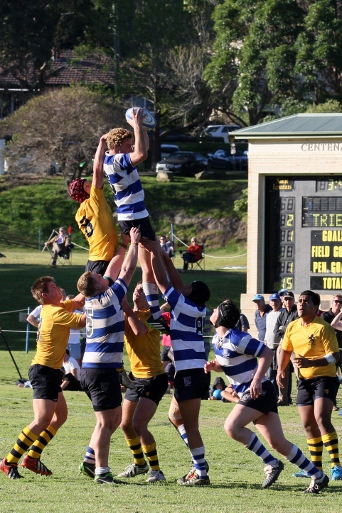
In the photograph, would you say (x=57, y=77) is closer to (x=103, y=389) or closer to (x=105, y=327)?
(x=105, y=327)

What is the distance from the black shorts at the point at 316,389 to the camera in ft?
34.0

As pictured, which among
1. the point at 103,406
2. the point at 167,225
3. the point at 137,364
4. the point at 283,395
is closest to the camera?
the point at 103,406

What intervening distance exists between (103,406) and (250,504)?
1.67 m

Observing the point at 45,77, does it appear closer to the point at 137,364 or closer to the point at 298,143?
the point at 298,143

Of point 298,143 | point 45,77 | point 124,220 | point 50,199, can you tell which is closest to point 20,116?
point 50,199

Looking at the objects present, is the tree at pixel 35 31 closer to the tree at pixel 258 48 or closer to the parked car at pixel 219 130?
the parked car at pixel 219 130

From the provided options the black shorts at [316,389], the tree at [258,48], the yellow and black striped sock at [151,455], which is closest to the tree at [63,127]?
the tree at [258,48]

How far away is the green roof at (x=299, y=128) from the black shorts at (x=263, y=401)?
41.2 feet

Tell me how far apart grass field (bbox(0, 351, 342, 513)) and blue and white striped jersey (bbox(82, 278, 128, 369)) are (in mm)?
1179

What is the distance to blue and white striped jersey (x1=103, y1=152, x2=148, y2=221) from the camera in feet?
32.0

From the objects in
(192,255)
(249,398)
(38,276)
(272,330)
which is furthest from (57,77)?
(249,398)

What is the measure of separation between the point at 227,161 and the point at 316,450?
162ft

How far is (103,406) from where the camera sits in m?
9.38

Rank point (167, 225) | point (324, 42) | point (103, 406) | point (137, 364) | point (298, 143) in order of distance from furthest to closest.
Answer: point (167, 225) → point (324, 42) → point (298, 143) → point (137, 364) → point (103, 406)
